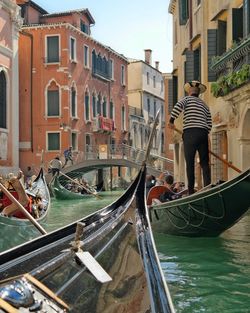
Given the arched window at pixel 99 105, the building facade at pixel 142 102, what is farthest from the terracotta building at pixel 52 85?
the building facade at pixel 142 102

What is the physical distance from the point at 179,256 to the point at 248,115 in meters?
2.54

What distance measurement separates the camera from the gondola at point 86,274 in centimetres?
102

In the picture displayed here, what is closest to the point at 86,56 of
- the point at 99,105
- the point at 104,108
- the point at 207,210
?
the point at 99,105

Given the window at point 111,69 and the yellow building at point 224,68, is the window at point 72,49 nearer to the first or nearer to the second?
the window at point 111,69

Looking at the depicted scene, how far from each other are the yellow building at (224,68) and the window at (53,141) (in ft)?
26.7

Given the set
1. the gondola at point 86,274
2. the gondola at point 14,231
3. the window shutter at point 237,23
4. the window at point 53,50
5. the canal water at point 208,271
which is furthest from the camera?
the window at point 53,50

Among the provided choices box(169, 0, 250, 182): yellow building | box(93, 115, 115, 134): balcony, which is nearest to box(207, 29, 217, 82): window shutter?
box(169, 0, 250, 182): yellow building

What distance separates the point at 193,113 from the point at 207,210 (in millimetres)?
742

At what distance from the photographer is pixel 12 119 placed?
44.8 feet

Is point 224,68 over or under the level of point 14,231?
over

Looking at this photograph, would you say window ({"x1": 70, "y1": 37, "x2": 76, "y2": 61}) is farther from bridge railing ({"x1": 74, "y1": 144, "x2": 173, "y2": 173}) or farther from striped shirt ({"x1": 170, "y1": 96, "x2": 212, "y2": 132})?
striped shirt ({"x1": 170, "y1": 96, "x2": 212, "y2": 132})

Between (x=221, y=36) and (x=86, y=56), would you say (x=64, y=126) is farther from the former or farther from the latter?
(x=221, y=36)

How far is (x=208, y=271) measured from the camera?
3254 millimetres

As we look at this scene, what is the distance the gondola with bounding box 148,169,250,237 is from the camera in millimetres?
3699
